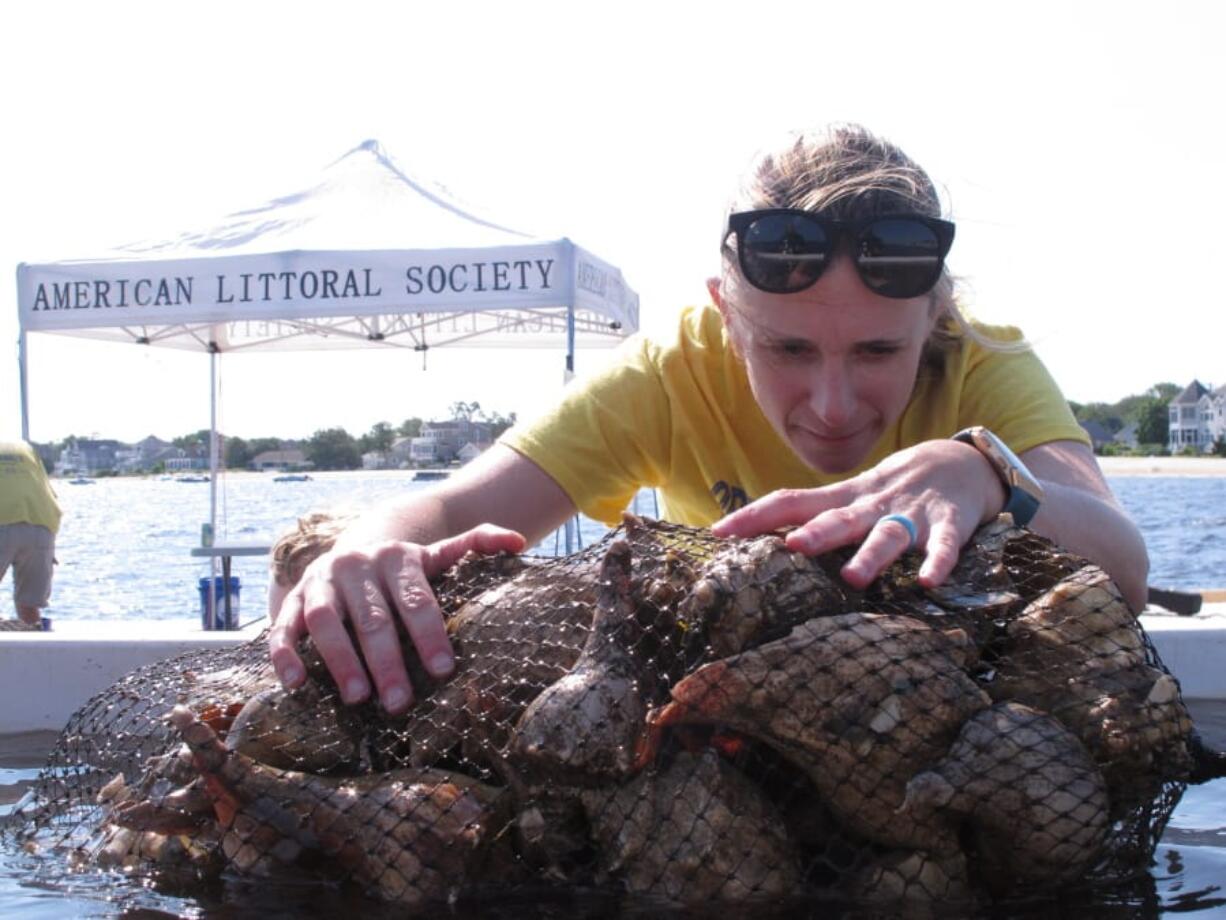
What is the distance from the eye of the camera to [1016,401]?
3736 millimetres

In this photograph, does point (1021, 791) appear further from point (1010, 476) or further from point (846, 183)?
point (846, 183)

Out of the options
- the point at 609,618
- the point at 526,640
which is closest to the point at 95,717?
the point at 526,640

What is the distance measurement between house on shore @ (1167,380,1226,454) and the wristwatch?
354 ft

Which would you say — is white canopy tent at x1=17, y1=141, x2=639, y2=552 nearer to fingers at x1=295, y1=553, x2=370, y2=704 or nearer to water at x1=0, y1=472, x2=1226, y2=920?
water at x1=0, y1=472, x2=1226, y2=920

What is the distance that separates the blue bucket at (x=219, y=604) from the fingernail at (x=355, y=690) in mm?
7895

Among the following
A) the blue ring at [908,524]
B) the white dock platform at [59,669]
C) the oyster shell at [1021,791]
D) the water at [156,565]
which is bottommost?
the water at [156,565]

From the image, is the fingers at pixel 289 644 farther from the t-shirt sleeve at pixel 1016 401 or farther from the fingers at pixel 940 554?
the t-shirt sleeve at pixel 1016 401

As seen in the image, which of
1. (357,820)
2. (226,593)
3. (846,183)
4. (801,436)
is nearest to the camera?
(357,820)

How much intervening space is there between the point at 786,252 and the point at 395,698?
56.3 inches

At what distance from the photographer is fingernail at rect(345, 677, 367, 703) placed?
294 cm

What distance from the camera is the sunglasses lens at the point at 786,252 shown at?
10.5 feet

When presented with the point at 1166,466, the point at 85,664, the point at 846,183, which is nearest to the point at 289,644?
the point at 846,183

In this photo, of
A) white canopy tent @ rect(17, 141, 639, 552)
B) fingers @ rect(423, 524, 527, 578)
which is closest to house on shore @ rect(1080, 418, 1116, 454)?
white canopy tent @ rect(17, 141, 639, 552)

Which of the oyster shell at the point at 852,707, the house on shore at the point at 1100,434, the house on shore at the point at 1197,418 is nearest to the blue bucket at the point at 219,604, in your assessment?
the oyster shell at the point at 852,707
